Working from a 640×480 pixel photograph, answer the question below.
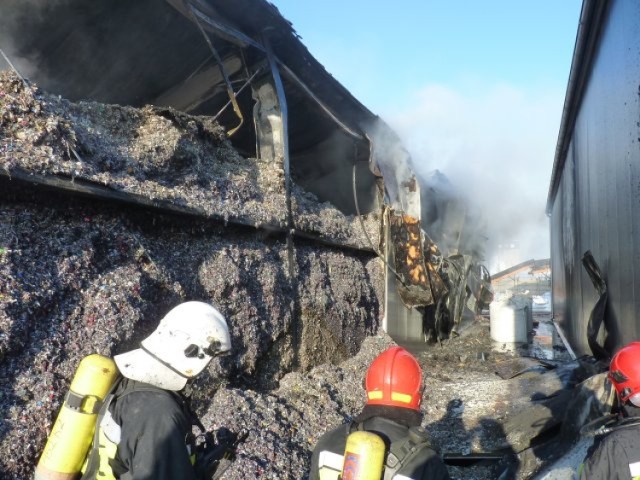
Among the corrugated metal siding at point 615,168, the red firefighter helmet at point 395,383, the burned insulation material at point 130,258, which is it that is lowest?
the red firefighter helmet at point 395,383

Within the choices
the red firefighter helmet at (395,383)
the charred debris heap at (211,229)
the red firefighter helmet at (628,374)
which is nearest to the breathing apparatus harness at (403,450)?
the red firefighter helmet at (395,383)

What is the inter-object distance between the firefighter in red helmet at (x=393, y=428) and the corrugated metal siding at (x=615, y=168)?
3.20m

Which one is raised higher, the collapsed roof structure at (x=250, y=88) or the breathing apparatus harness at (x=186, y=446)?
the collapsed roof structure at (x=250, y=88)

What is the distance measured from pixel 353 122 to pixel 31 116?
555 cm

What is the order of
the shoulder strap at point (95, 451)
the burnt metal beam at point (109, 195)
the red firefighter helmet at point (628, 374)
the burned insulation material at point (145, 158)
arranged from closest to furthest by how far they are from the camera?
the shoulder strap at point (95, 451) → the red firefighter helmet at point (628, 374) → the burnt metal beam at point (109, 195) → the burned insulation material at point (145, 158)

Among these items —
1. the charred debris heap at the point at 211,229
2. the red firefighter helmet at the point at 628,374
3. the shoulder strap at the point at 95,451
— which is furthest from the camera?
the charred debris heap at the point at 211,229

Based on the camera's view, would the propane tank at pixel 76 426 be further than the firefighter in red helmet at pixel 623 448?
Yes

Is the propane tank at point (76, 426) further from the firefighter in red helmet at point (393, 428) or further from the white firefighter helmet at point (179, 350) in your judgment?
the firefighter in red helmet at point (393, 428)

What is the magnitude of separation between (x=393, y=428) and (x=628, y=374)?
1158mm

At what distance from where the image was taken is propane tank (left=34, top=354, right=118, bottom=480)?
236 centimetres

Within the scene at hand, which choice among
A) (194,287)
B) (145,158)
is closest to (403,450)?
(194,287)

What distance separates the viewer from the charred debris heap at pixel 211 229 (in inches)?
129

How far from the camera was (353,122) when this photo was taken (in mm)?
8500

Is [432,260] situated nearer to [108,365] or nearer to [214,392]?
[214,392]
